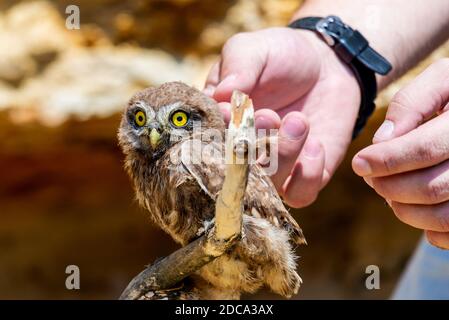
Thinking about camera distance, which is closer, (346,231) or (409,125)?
(409,125)

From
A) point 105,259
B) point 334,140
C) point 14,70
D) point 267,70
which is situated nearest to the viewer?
point 267,70

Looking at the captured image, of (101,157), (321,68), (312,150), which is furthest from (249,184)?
(101,157)

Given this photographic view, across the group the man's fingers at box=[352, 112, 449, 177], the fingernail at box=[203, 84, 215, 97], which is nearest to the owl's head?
the fingernail at box=[203, 84, 215, 97]

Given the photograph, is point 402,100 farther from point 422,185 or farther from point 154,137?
point 154,137

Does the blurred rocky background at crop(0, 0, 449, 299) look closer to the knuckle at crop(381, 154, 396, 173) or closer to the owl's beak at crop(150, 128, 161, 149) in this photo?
the owl's beak at crop(150, 128, 161, 149)

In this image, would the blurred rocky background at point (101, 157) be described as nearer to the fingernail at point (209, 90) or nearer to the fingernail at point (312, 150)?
the fingernail at point (209, 90)

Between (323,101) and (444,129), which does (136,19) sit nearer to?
(323,101)
